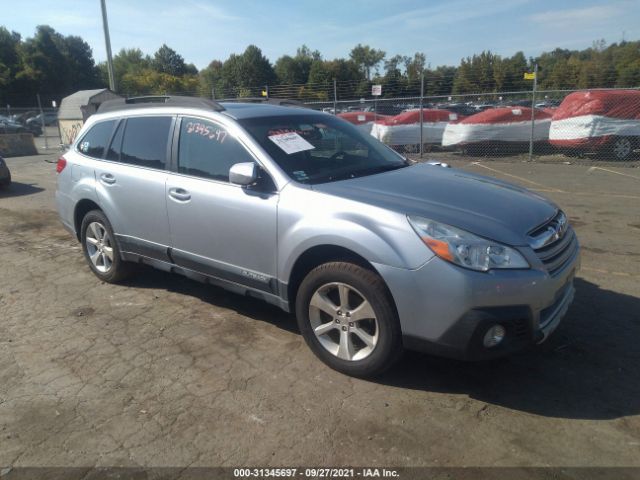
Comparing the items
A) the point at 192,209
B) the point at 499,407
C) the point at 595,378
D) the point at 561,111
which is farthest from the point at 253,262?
the point at 561,111

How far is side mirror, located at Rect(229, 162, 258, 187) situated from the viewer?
3.44m

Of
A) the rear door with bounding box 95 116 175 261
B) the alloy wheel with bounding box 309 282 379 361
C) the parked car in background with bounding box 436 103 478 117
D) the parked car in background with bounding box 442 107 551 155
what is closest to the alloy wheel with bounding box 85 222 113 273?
the rear door with bounding box 95 116 175 261

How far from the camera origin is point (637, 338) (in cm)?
371

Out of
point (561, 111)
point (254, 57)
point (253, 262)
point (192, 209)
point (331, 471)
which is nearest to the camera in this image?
point (331, 471)

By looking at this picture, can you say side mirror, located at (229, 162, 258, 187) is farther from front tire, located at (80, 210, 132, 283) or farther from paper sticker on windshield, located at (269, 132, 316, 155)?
front tire, located at (80, 210, 132, 283)

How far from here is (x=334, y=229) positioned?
10.3 ft

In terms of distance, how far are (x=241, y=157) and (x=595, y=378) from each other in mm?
2848

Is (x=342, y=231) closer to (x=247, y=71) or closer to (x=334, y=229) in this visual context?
(x=334, y=229)

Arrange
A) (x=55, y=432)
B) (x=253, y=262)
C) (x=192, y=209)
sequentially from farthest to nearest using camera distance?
(x=192, y=209), (x=253, y=262), (x=55, y=432)

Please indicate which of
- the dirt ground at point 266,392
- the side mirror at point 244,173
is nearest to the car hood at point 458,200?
the side mirror at point 244,173

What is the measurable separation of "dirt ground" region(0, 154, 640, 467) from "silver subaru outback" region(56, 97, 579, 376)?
368 mm

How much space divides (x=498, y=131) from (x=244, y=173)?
1332cm

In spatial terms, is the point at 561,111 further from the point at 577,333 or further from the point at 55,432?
the point at 55,432

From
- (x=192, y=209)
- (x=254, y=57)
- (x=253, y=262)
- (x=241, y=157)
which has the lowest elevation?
(x=253, y=262)
